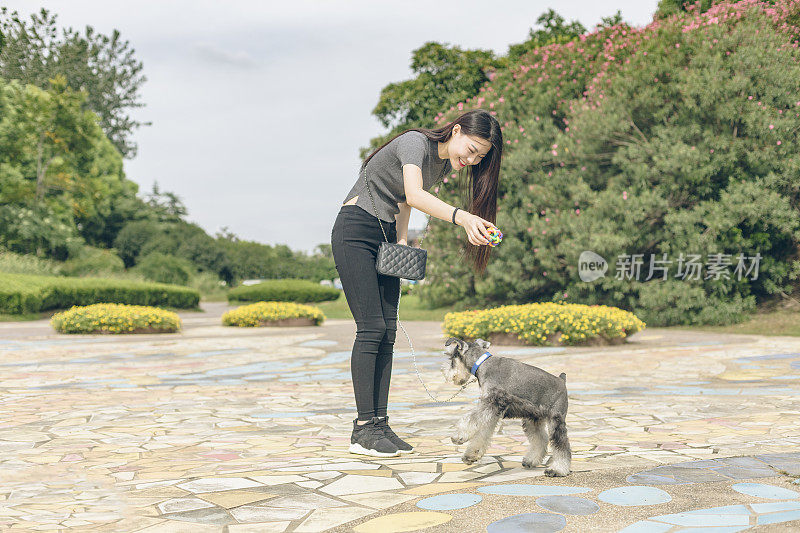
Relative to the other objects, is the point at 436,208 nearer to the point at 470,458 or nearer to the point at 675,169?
the point at 470,458

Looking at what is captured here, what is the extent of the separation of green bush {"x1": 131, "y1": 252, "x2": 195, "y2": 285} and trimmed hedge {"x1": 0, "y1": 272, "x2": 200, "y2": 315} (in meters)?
9.07

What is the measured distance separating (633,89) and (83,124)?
2390 cm

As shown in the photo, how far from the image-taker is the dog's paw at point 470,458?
12.1ft

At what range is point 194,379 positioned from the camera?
8.09 meters

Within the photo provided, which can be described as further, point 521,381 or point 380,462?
point 380,462

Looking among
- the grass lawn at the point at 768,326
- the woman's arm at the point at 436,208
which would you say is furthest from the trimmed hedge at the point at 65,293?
the woman's arm at the point at 436,208

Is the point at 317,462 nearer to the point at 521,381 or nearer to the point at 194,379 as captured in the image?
the point at 521,381

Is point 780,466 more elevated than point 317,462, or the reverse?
point 780,466

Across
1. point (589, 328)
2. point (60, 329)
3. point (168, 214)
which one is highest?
point (168, 214)

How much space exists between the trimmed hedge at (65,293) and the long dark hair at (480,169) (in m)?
19.6

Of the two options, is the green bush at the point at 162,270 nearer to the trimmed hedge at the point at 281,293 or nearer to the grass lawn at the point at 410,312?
the trimmed hedge at the point at 281,293

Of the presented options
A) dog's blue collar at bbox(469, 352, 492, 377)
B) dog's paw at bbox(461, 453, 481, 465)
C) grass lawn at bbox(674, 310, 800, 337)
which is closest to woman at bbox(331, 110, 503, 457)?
dog's paw at bbox(461, 453, 481, 465)

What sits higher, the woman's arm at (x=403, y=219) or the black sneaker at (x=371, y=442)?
the woman's arm at (x=403, y=219)

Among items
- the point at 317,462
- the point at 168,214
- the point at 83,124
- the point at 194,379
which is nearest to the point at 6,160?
the point at 83,124
